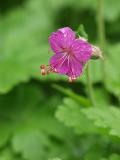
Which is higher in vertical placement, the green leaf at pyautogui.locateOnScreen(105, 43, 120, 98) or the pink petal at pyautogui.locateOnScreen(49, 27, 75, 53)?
the pink petal at pyautogui.locateOnScreen(49, 27, 75, 53)

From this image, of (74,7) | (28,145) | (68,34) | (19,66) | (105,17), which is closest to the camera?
(68,34)

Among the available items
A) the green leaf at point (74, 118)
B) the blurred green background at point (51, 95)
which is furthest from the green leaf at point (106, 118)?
the green leaf at point (74, 118)

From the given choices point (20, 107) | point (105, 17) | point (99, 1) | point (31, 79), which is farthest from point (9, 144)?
point (105, 17)

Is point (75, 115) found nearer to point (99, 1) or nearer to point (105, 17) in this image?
point (99, 1)

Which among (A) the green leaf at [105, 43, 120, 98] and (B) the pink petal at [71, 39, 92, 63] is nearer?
(B) the pink petal at [71, 39, 92, 63]

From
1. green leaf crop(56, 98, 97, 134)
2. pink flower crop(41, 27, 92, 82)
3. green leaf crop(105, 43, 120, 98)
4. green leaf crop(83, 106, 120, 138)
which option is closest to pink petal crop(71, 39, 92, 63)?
pink flower crop(41, 27, 92, 82)

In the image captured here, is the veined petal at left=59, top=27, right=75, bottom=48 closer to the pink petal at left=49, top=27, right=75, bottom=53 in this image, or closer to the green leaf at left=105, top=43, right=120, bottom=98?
the pink petal at left=49, top=27, right=75, bottom=53

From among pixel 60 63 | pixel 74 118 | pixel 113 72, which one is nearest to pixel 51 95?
pixel 113 72
